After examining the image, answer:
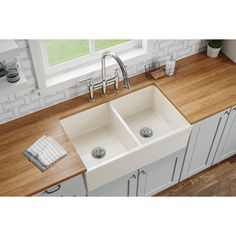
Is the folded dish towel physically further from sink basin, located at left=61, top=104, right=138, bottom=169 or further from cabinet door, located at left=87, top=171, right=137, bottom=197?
cabinet door, located at left=87, top=171, right=137, bottom=197

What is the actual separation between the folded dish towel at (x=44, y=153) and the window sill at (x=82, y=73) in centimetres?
44

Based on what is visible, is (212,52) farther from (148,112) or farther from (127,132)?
(127,132)

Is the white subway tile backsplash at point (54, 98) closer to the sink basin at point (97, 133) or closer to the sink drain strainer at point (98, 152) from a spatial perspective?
the sink basin at point (97, 133)

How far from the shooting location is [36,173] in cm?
242

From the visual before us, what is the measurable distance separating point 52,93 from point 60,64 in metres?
0.25

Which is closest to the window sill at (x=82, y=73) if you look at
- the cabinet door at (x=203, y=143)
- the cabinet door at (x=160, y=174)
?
the cabinet door at (x=203, y=143)

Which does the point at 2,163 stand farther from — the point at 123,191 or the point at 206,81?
the point at 206,81

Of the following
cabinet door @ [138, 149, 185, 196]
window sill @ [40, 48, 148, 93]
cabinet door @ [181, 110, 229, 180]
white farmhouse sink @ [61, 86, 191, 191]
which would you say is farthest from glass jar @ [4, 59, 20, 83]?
cabinet door @ [181, 110, 229, 180]

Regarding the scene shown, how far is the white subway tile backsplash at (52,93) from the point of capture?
256 cm

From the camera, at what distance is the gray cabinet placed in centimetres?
284

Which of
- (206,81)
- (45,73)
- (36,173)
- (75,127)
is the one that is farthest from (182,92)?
(36,173)

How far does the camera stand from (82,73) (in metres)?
2.87

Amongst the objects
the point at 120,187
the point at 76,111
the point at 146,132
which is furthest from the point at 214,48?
the point at 120,187

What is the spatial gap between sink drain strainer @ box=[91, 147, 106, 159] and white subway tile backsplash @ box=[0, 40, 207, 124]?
0.51 metres
